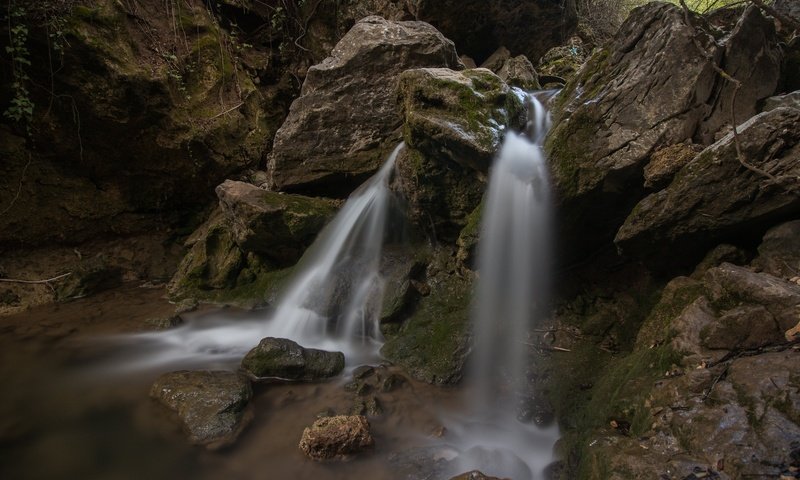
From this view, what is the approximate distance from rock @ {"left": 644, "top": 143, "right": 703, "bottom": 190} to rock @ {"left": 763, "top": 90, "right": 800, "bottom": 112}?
31.0 inches

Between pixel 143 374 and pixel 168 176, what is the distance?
454 cm

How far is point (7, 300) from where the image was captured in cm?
583

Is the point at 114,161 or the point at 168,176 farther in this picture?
the point at 168,176

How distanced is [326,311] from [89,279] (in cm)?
427

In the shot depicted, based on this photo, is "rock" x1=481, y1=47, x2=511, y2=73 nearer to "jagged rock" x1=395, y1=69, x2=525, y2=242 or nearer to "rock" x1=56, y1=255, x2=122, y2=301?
"jagged rock" x1=395, y1=69, x2=525, y2=242

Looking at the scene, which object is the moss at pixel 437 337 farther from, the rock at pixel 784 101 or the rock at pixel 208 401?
the rock at pixel 784 101

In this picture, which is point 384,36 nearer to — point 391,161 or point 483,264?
point 391,161

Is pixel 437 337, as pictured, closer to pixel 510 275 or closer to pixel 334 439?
pixel 510 275

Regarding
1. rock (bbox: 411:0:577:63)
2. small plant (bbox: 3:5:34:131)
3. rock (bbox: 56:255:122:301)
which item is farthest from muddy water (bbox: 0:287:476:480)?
rock (bbox: 411:0:577:63)

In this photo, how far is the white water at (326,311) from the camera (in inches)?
181

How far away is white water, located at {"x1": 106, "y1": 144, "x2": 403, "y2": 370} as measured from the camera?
459cm

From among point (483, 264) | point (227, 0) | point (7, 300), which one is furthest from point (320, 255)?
point (227, 0)

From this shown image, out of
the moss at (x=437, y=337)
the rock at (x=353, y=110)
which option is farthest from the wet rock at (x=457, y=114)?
the moss at (x=437, y=337)

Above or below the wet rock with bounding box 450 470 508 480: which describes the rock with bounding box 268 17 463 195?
above
